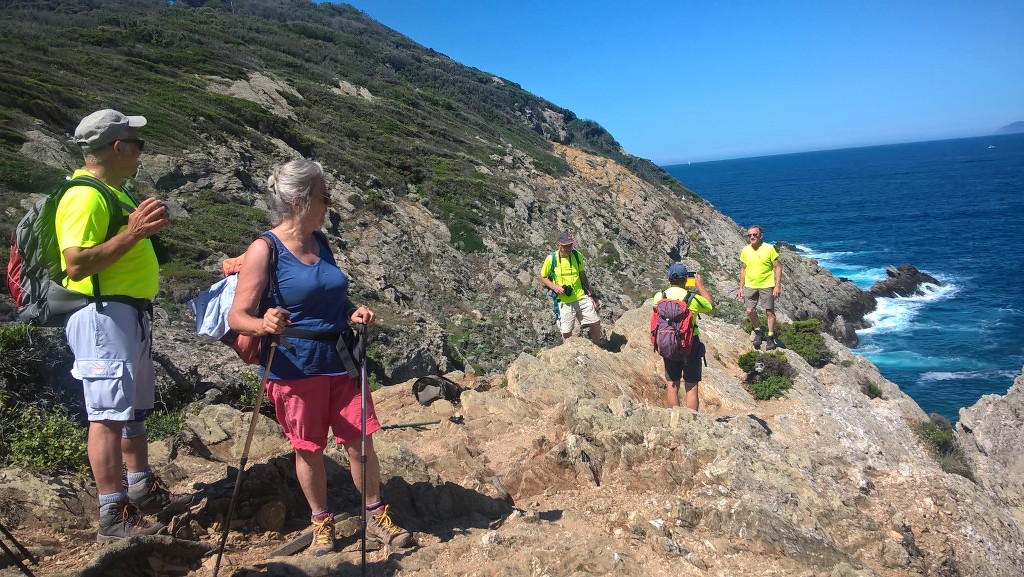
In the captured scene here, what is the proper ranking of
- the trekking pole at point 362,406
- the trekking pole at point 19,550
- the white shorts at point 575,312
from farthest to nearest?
the white shorts at point 575,312, the trekking pole at point 362,406, the trekking pole at point 19,550

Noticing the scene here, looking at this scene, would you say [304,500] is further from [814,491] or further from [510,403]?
[814,491]

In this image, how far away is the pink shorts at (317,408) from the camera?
10.3 feet

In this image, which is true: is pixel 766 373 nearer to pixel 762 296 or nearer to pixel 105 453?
pixel 762 296

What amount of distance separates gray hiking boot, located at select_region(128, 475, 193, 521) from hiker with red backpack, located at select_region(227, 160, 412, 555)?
837 mm

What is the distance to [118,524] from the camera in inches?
120

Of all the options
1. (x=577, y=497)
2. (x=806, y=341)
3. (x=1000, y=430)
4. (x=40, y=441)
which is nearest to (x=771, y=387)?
(x=806, y=341)

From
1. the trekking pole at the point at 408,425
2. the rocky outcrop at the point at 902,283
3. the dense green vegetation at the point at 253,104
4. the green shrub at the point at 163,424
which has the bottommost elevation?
the rocky outcrop at the point at 902,283

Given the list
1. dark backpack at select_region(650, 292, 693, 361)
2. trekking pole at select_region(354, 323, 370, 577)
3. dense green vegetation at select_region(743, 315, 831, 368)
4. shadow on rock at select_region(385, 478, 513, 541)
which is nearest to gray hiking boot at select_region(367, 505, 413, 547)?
trekking pole at select_region(354, 323, 370, 577)

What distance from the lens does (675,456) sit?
17.0ft

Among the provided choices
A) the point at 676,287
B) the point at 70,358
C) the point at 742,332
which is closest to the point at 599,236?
the point at 742,332

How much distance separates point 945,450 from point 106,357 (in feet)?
38.4

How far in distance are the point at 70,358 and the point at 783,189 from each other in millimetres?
128799

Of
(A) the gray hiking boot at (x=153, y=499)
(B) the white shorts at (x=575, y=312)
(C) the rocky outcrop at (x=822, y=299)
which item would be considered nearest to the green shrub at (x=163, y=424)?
(A) the gray hiking boot at (x=153, y=499)

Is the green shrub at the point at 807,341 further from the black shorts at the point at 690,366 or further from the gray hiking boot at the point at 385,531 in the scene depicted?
the gray hiking boot at the point at 385,531
